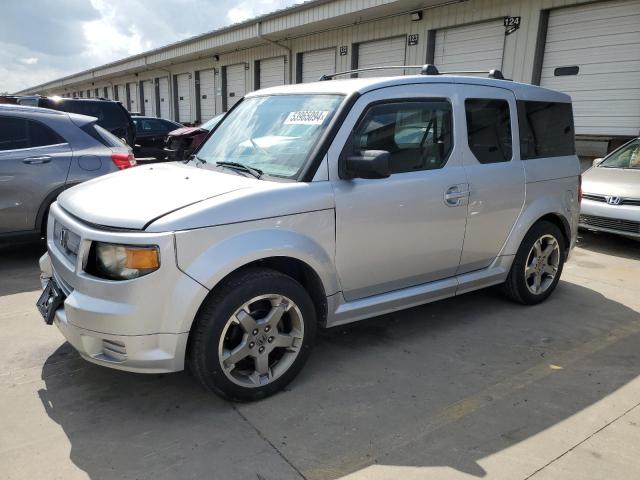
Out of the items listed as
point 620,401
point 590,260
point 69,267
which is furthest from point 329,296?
point 590,260

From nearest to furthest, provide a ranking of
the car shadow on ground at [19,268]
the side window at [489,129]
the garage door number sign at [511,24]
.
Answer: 1. the side window at [489,129]
2. the car shadow on ground at [19,268]
3. the garage door number sign at [511,24]

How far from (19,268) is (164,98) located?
23.0m

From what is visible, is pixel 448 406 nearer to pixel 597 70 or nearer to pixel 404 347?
pixel 404 347

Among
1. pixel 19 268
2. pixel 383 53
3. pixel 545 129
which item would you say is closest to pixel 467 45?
pixel 383 53

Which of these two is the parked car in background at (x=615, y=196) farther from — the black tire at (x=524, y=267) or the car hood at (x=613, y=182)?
the black tire at (x=524, y=267)

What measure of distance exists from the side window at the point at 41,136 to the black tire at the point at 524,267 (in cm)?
488

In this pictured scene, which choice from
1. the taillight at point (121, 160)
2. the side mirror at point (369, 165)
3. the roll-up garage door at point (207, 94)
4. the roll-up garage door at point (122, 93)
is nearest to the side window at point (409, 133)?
the side mirror at point (369, 165)

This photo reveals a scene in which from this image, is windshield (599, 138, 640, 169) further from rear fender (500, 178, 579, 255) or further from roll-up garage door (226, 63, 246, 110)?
roll-up garage door (226, 63, 246, 110)

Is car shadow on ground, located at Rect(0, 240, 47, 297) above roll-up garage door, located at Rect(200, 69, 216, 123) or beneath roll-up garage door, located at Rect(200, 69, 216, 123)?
beneath

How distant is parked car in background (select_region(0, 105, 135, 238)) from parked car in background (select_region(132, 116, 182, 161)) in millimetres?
10101

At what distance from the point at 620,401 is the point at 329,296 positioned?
1.88m

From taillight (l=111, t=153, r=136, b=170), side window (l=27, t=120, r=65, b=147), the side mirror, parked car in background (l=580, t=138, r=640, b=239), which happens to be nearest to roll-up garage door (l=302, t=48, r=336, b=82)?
parked car in background (l=580, t=138, r=640, b=239)

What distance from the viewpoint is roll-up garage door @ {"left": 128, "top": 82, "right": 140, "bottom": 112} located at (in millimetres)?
30266

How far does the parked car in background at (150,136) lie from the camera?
1544 cm
